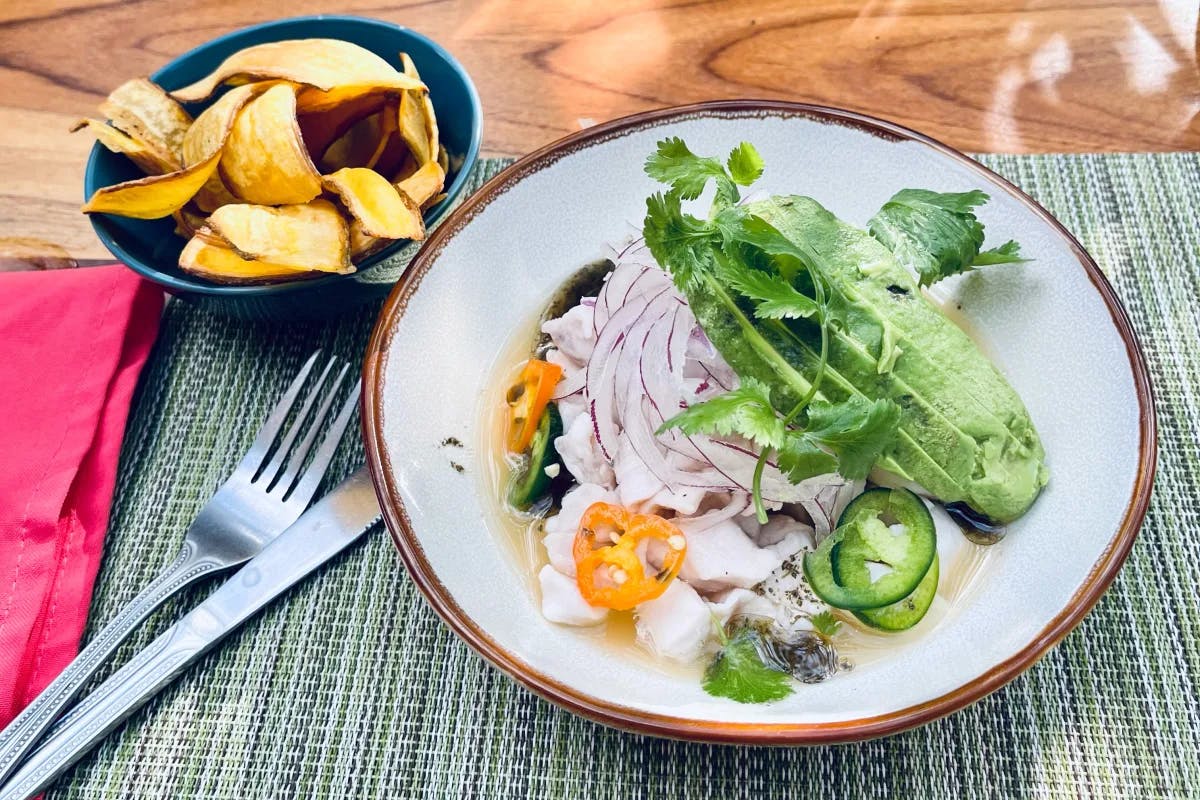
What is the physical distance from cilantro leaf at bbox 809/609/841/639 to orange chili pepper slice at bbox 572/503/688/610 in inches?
9.8

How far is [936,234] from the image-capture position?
5.37 feet

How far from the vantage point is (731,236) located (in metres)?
1.54

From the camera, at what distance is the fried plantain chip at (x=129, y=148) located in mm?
1732

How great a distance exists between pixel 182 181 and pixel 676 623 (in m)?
1.12

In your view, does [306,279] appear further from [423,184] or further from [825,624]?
[825,624]

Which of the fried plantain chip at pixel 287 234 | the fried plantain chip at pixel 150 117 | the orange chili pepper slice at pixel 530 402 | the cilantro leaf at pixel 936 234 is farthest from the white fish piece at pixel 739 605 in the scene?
the fried plantain chip at pixel 150 117

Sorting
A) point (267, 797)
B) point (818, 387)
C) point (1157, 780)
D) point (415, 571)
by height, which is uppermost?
point (818, 387)

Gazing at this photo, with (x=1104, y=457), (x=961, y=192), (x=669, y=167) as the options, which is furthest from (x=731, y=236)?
(x=1104, y=457)

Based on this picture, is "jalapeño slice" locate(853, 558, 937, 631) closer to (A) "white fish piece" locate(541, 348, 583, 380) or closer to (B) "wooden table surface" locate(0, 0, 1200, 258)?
(A) "white fish piece" locate(541, 348, 583, 380)

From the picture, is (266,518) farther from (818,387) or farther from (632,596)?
(818,387)

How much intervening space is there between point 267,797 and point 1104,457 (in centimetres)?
144

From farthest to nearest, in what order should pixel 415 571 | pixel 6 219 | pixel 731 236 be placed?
pixel 6 219 → pixel 731 236 → pixel 415 571

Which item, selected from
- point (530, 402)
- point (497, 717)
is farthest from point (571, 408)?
point (497, 717)

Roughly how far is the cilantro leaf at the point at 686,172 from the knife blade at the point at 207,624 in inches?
30.5
